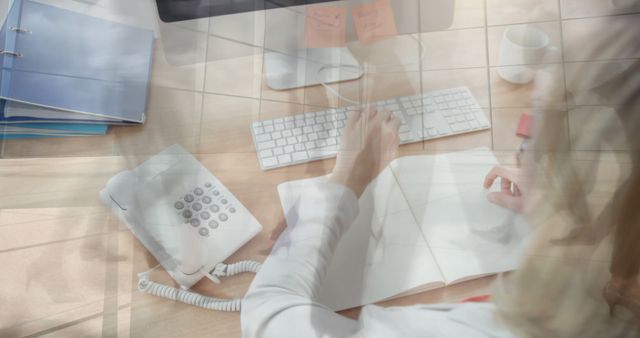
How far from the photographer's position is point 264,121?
0.81 m

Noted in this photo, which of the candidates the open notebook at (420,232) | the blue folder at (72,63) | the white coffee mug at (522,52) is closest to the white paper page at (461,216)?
the open notebook at (420,232)

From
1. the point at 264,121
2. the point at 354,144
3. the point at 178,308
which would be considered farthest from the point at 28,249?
the point at 354,144

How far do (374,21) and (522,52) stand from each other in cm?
23

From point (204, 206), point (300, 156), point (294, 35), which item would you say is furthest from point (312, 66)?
point (204, 206)

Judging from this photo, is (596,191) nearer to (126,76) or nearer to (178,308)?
(178,308)

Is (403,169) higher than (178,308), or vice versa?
(403,169)

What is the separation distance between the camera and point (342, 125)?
2.66 ft

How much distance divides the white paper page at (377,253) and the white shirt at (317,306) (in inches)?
0.5

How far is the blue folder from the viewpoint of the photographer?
29.3 inches

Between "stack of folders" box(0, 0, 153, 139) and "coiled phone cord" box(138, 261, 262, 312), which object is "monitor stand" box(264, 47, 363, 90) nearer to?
"stack of folders" box(0, 0, 153, 139)

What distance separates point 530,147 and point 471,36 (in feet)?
0.75

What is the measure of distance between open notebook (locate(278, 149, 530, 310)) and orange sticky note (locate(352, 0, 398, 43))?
21 centimetres

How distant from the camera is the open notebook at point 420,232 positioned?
0.69m

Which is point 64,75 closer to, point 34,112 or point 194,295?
point 34,112
